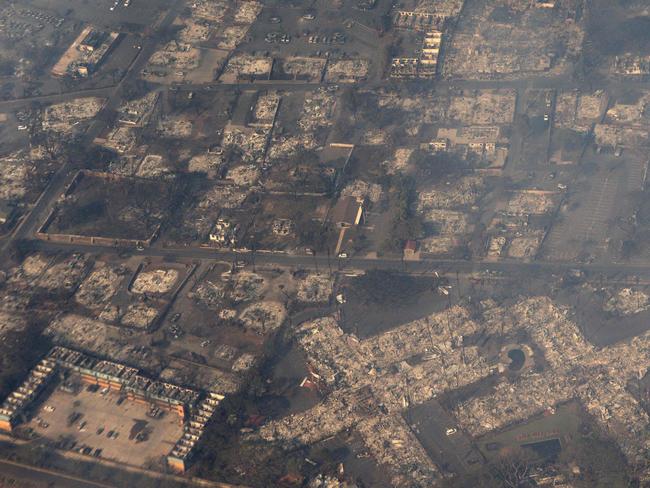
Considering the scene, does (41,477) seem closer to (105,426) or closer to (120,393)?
(105,426)

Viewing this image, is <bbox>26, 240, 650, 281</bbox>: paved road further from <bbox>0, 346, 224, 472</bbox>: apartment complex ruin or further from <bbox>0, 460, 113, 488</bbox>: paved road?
<bbox>0, 460, 113, 488</bbox>: paved road

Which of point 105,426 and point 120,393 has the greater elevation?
point 120,393

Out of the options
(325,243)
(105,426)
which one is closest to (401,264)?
(325,243)

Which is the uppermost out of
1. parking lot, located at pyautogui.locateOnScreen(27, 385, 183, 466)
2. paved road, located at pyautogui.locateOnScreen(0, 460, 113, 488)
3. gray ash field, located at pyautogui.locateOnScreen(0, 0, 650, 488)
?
gray ash field, located at pyautogui.locateOnScreen(0, 0, 650, 488)

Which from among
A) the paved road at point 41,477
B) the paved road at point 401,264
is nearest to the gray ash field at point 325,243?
the paved road at point 41,477

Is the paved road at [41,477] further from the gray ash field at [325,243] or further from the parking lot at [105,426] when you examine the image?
the parking lot at [105,426]

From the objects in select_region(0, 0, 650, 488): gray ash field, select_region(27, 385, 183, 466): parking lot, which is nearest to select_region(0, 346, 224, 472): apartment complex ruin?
select_region(0, 0, 650, 488): gray ash field

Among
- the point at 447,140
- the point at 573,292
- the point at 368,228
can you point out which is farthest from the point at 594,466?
the point at 447,140

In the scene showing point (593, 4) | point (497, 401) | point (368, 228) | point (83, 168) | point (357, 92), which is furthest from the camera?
point (593, 4)

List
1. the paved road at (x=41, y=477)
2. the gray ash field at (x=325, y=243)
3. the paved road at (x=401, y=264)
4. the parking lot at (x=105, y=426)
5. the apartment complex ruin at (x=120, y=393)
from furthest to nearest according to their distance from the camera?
the paved road at (x=401, y=264) → the apartment complex ruin at (x=120, y=393) → the gray ash field at (x=325, y=243) → the parking lot at (x=105, y=426) → the paved road at (x=41, y=477)

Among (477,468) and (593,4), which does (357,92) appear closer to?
(593,4)

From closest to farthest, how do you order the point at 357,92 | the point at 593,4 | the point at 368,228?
the point at 368,228 → the point at 357,92 → the point at 593,4
